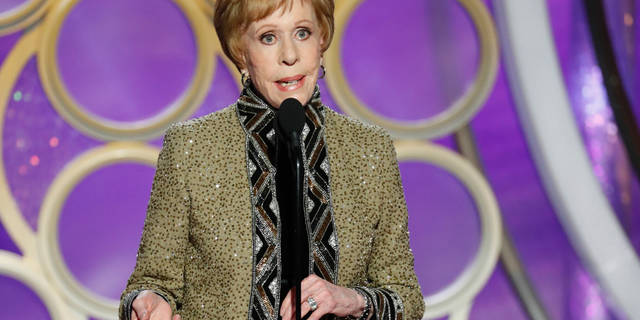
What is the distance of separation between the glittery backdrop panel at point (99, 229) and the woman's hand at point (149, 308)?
101 centimetres

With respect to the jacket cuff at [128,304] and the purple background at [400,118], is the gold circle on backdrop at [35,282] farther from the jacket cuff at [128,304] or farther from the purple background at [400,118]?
the jacket cuff at [128,304]

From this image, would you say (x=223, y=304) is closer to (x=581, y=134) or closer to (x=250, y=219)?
(x=250, y=219)

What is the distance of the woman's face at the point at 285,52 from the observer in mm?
1183

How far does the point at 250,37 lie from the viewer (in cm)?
120

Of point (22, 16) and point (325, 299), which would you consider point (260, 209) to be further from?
point (22, 16)

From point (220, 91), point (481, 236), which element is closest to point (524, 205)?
point (481, 236)

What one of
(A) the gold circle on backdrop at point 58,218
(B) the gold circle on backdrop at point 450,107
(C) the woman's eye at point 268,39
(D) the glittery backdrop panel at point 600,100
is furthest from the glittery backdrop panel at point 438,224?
(C) the woman's eye at point 268,39

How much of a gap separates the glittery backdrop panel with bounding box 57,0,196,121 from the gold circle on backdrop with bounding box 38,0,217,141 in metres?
0.02

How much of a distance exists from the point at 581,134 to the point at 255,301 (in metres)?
1.61

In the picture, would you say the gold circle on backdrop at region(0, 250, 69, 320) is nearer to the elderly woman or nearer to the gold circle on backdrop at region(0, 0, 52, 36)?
the gold circle on backdrop at region(0, 0, 52, 36)

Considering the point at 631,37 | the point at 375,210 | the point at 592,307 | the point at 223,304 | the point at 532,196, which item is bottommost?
the point at 592,307

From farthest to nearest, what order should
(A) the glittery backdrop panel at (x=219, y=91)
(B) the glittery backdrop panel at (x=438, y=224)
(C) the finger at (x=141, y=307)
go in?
(B) the glittery backdrop panel at (x=438, y=224)
(A) the glittery backdrop panel at (x=219, y=91)
(C) the finger at (x=141, y=307)

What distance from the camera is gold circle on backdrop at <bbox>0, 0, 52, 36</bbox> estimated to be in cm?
202

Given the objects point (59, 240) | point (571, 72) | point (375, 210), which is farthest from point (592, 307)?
point (59, 240)
